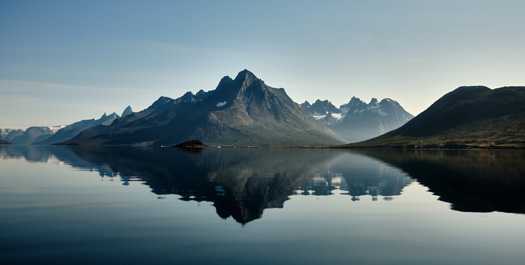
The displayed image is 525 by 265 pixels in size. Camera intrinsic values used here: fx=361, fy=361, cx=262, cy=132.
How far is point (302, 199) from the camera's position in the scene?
39.3 metres

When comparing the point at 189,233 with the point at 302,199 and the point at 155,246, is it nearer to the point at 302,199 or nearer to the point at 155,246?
the point at 155,246

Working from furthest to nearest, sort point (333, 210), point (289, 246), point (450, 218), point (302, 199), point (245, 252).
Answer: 1. point (302, 199)
2. point (333, 210)
3. point (450, 218)
4. point (289, 246)
5. point (245, 252)

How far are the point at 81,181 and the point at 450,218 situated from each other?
169 ft

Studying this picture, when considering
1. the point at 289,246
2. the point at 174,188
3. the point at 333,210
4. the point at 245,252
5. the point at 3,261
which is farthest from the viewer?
the point at 174,188

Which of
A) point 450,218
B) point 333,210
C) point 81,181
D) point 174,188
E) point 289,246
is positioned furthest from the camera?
point 81,181

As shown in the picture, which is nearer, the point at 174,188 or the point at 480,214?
the point at 480,214

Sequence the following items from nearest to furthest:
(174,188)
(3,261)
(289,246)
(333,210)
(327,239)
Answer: (3,261) → (289,246) → (327,239) → (333,210) → (174,188)

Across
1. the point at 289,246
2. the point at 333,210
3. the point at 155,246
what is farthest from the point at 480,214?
the point at 155,246

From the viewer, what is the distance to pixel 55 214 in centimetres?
3114

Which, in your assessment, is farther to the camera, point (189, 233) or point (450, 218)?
point (450, 218)

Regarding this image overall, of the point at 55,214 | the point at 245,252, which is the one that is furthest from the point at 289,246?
the point at 55,214

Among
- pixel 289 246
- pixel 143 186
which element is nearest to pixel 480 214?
pixel 289 246

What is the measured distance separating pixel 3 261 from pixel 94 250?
4212 millimetres

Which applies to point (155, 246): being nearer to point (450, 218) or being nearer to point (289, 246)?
point (289, 246)
